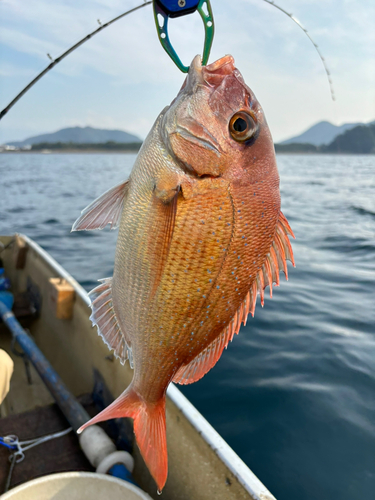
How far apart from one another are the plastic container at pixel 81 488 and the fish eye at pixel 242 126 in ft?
6.11

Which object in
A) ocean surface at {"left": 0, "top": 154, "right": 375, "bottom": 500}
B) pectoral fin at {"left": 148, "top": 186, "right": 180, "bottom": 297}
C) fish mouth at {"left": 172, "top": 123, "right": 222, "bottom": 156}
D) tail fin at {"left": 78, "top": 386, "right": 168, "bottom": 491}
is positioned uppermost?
fish mouth at {"left": 172, "top": 123, "right": 222, "bottom": 156}

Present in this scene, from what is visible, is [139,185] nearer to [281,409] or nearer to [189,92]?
[189,92]

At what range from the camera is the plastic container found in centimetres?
195

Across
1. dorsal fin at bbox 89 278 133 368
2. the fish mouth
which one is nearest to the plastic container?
dorsal fin at bbox 89 278 133 368

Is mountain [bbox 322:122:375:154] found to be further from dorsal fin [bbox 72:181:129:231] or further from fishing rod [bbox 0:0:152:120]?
dorsal fin [bbox 72:181:129:231]

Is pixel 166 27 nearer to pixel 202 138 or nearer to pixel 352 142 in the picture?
pixel 202 138

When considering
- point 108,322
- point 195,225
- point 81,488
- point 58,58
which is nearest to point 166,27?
point 195,225

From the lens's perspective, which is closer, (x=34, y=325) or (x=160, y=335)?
(x=160, y=335)

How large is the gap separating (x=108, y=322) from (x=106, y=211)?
49 cm

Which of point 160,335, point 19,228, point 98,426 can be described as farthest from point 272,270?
point 19,228

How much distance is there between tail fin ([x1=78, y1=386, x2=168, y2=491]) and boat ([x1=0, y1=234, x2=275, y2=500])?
0.74 meters

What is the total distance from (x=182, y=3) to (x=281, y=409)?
348 centimetres

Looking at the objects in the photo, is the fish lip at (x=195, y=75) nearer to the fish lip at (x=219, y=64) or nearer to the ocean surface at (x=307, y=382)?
the fish lip at (x=219, y=64)

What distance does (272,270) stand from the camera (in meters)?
1.38
